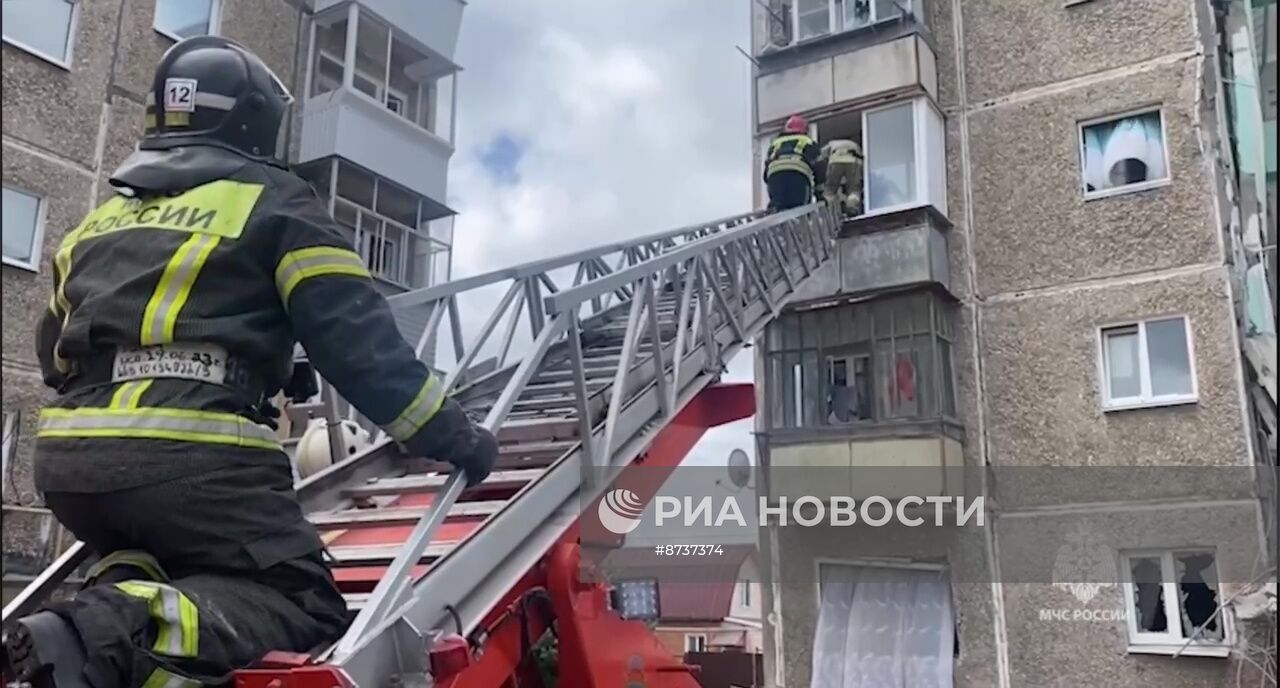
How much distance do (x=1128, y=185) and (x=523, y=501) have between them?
22.2 ft

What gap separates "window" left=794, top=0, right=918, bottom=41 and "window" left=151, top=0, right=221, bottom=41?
20.5 ft

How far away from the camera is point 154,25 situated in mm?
→ 11266

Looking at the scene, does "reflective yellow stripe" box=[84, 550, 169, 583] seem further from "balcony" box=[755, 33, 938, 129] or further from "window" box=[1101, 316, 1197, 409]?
"balcony" box=[755, 33, 938, 129]

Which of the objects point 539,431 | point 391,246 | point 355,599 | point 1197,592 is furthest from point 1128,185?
point 391,246

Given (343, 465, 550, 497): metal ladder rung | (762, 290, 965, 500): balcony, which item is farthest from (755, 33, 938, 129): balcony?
(343, 465, 550, 497): metal ladder rung

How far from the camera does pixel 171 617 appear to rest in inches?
87.3

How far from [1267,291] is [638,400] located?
16.5 feet

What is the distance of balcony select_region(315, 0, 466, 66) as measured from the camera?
15.1 m

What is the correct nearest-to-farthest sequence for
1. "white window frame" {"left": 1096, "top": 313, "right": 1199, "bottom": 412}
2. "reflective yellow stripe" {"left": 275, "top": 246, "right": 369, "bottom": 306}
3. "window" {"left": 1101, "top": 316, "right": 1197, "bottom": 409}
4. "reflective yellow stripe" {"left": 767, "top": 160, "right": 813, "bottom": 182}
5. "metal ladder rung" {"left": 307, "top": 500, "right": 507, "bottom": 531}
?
1. "reflective yellow stripe" {"left": 275, "top": 246, "right": 369, "bottom": 306}
2. "metal ladder rung" {"left": 307, "top": 500, "right": 507, "bottom": 531}
3. "white window frame" {"left": 1096, "top": 313, "right": 1199, "bottom": 412}
4. "window" {"left": 1101, "top": 316, "right": 1197, "bottom": 409}
5. "reflective yellow stripe" {"left": 767, "top": 160, "right": 813, "bottom": 182}

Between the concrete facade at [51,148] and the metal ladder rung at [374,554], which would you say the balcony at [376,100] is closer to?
the concrete facade at [51,148]

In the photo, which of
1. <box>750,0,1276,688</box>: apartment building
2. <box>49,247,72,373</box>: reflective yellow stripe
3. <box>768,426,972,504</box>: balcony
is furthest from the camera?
<box>768,426,972,504</box>: balcony

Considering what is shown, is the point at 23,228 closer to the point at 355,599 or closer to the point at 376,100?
the point at 376,100

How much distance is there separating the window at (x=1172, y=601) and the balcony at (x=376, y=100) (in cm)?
1007

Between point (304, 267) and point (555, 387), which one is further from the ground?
point (555, 387)
